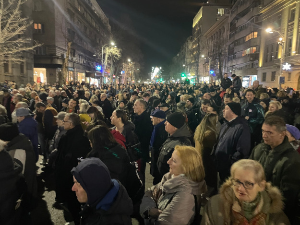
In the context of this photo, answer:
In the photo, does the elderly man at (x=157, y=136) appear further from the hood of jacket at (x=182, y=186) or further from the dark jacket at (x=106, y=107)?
the dark jacket at (x=106, y=107)

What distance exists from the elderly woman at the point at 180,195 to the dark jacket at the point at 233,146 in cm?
164

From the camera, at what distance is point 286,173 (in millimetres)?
2771

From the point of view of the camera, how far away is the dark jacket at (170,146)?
3.74 m

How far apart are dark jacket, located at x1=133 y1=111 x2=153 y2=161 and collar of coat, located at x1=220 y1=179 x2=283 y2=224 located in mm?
4129

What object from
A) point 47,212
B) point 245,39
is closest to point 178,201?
point 47,212

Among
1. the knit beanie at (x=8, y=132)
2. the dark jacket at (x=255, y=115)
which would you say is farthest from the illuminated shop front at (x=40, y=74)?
the knit beanie at (x=8, y=132)

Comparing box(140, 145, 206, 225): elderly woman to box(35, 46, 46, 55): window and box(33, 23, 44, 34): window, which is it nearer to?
box(35, 46, 46, 55): window

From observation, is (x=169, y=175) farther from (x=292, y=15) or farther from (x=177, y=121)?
(x=292, y=15)

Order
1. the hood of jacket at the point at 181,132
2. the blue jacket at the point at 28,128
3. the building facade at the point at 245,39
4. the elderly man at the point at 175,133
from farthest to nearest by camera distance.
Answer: the building facade at the point at 245,39 < the blue jacket at the point at 28,128 < the hood of jacket at the point at 181,132 < the elderly man at the point at 175,133

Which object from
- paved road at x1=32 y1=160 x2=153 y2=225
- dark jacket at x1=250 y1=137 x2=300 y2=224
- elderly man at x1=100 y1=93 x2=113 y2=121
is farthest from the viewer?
elderly man at x1=100 y1=93 x2=113 y2=121

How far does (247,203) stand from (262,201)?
134 mm

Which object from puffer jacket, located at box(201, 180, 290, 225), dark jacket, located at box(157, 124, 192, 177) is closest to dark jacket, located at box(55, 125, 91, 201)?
dark jacket, located at box(157, 124, 192, 177)

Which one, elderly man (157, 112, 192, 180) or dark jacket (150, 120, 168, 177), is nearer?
elderly man (157, 112, 192, 180)

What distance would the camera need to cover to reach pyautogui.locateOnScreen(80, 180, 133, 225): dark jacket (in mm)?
2045
